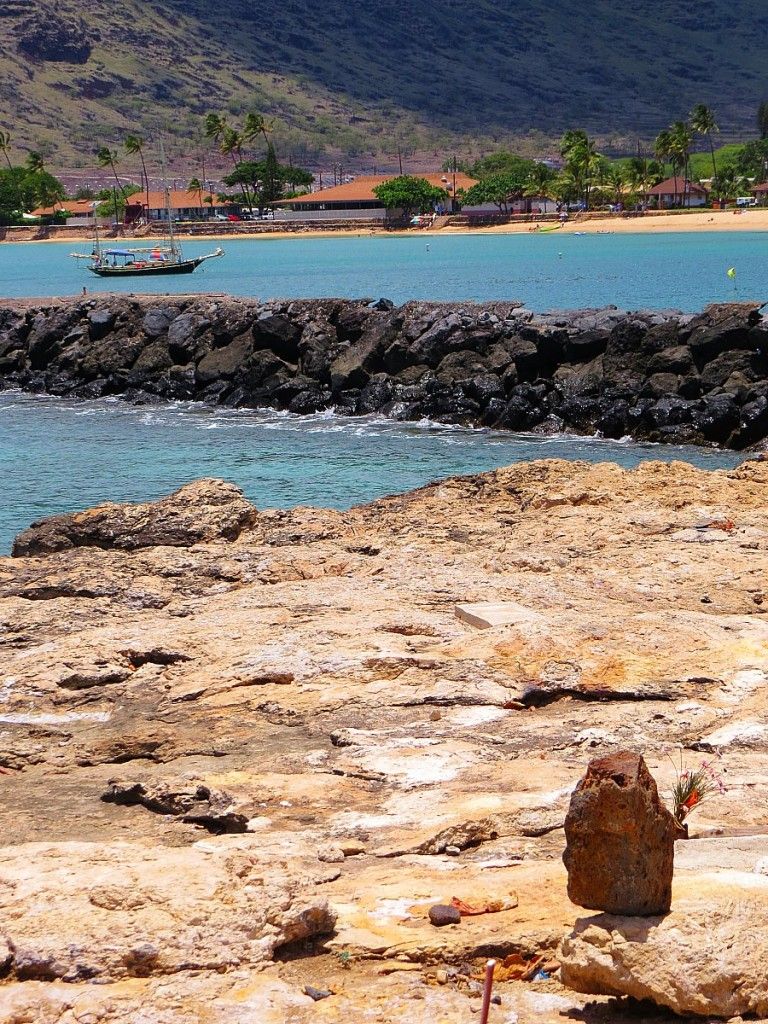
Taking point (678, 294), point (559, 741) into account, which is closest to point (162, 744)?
point (559, 741)

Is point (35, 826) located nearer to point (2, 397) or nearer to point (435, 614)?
point (435, 614)

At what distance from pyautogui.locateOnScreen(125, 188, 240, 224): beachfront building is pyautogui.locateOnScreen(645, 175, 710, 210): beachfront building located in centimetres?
5753

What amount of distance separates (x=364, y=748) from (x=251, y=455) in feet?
71.1

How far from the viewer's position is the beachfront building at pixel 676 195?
173125 mm

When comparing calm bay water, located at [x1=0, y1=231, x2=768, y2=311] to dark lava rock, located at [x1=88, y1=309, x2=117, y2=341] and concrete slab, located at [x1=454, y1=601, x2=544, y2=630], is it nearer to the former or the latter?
dark lava rock, located at [x1=88, y1=309, x2=117, y2=341]

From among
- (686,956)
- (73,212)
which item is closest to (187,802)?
(686,956)

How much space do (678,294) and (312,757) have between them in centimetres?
6687

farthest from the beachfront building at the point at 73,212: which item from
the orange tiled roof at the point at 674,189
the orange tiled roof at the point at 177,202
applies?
the orange tiled roof at the point at 674,189

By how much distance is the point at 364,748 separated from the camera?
855cm

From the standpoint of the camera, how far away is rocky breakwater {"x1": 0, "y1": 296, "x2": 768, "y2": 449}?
102ft

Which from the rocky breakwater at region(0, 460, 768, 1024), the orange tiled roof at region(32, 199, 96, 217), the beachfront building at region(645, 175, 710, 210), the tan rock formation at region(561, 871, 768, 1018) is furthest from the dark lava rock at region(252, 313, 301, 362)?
the orange tiled roof at region(32, 199, 96, 217)

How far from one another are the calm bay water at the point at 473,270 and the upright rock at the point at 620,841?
5897cm

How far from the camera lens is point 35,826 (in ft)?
24.5

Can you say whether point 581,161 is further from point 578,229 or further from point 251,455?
point 251,455
